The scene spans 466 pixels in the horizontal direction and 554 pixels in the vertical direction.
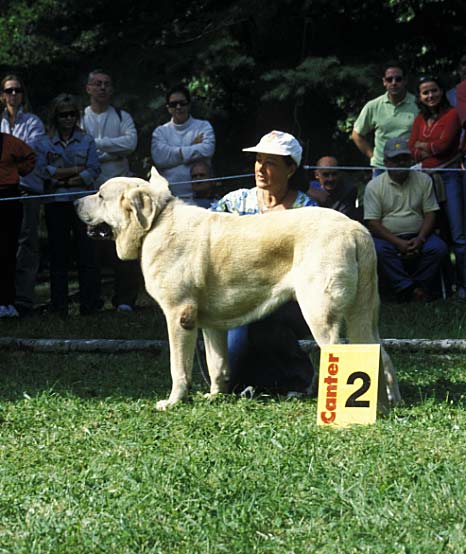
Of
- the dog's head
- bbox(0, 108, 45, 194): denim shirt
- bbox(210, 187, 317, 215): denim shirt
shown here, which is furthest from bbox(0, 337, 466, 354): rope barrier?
bbox(0, 108, 45, 194): denim shirt

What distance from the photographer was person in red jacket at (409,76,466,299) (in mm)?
10680

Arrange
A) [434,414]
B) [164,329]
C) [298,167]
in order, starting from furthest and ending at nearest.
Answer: [164,329]
[298,167]
[434,414]

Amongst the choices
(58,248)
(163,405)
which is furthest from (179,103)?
(163,405)

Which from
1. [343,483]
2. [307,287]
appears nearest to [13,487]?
[343,483]

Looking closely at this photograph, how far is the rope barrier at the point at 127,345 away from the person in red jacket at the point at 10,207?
63.6 inches

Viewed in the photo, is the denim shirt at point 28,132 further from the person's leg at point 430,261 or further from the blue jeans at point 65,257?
the person's leg at point 430,261

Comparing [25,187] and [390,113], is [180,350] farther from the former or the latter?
[390,113]

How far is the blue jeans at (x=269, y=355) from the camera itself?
6867 mm

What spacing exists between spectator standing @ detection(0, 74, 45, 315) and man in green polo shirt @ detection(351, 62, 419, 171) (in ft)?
11.4

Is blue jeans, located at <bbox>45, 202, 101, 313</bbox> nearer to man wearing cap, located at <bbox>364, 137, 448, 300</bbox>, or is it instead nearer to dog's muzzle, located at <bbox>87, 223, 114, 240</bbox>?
man wearing cap, located at <bbox>364, 137, 448, 300</bbox>

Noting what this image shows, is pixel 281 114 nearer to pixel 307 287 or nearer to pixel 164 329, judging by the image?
pixel 164 329

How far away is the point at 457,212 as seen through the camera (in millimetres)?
10883

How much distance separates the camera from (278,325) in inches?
271

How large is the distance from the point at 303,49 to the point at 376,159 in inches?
126
